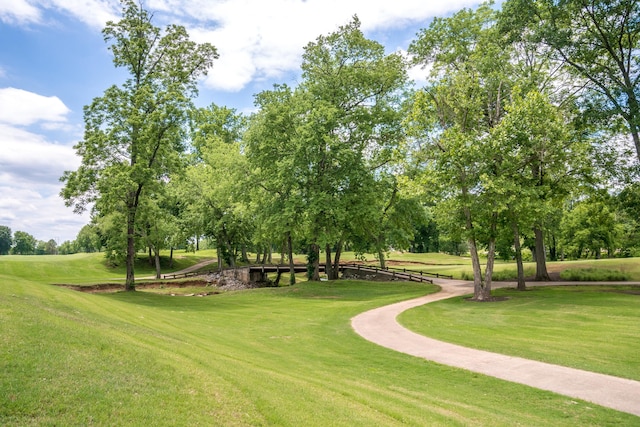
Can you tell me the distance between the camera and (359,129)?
114ft

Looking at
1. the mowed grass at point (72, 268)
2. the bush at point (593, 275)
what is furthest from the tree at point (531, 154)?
the mowed grass at point (72, 268)

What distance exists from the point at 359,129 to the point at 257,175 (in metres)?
9.62

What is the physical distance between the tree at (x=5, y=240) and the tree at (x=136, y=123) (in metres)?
119

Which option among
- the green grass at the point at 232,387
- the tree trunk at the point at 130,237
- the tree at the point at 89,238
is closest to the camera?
the green grass at the point at 232,387

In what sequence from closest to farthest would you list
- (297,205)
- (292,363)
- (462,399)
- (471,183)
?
(462,399) < (292,363) < (471,183) < (297,205)

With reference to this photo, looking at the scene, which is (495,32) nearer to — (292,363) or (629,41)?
(629,41)

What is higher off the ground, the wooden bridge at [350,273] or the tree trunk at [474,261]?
the tree trunk at [474,261]

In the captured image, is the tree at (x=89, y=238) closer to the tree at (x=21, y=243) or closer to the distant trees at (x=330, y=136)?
the tree at (x=21, y=243)

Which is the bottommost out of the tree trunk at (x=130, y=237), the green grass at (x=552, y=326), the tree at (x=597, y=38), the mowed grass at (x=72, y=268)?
the green grass at (x=552, y=326)

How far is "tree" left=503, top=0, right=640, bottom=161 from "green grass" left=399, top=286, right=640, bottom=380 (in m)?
11.3

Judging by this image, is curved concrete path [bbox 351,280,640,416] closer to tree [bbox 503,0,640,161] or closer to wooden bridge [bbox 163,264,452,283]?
tree [bbox 503,0,640,161]

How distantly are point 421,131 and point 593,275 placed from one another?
25183 mm

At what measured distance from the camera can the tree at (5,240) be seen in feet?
398

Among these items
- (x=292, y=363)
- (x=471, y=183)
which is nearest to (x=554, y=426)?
(x=292, y=363)
